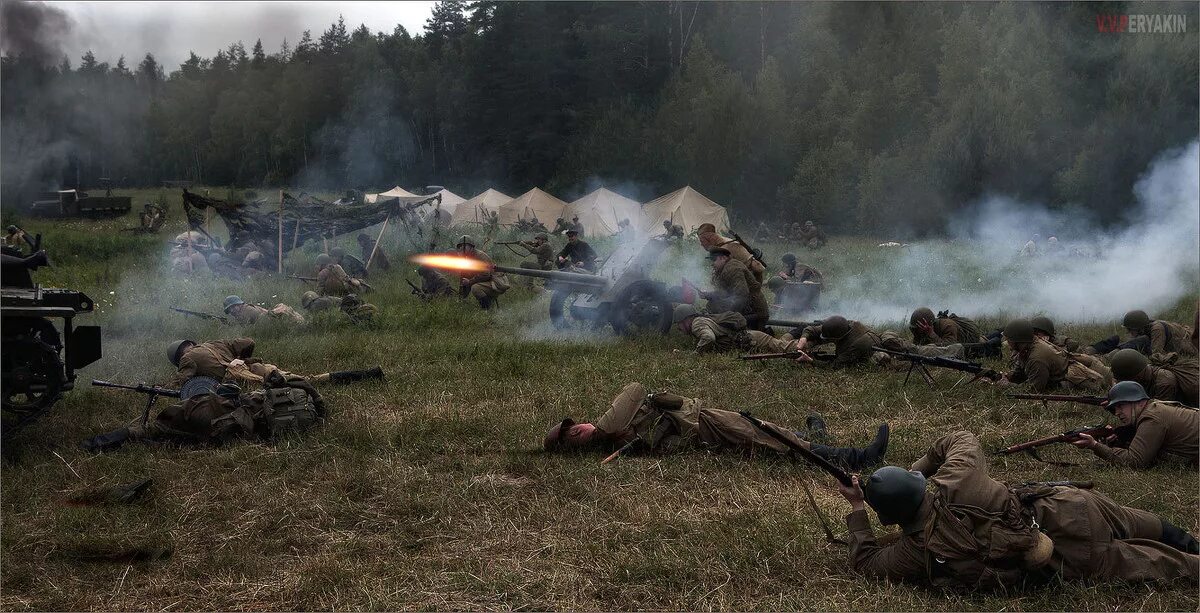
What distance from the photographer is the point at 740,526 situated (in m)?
6.13

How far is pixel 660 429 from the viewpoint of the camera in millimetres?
7766

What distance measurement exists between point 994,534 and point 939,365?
519 centimetres

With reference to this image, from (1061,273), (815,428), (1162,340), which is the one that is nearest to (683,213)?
(1061,273)

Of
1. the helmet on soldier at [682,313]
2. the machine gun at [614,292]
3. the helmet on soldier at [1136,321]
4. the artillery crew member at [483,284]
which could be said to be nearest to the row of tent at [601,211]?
the artillery crew member at [483,284]

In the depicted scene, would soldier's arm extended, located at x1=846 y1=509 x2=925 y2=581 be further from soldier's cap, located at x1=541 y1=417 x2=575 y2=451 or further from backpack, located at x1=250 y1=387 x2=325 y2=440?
backpack, located at x1=250 y1=387 x2=325 y2=440

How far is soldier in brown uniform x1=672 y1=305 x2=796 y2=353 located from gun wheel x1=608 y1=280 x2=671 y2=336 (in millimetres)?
812

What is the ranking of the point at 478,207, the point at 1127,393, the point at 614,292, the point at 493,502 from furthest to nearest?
the point at 478,207, the point at 614,292, the point at 1127,393, the point at 493,502

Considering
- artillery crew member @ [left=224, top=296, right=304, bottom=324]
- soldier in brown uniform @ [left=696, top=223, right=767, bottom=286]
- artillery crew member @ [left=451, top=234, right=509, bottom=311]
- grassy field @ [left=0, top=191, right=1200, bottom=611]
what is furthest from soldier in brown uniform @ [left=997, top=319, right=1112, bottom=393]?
artillery crew member @ [left=224, top=296, right=304, bottom=324]

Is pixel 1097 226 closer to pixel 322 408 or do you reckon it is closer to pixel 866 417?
pixel 866 417

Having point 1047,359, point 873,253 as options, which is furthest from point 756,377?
point 873,253

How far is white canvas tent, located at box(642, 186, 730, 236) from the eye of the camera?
107 feet

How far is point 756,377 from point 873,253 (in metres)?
15.5

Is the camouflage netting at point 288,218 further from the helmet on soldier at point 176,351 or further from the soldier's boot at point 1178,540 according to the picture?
the soldier's boot at point 1178,540

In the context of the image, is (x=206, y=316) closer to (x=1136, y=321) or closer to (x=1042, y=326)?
(x=1042, y=326)
